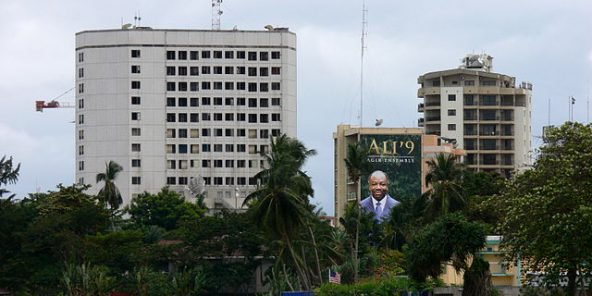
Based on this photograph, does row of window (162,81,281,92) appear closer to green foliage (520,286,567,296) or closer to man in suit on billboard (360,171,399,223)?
man in suit on billboard (360,171,399,223)

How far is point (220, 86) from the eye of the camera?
17300 cm

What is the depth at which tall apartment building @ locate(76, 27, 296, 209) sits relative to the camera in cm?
17088

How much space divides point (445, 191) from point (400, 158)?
1521 inches

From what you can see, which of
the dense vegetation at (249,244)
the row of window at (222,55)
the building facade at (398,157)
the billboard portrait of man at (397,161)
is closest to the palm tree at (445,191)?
the dense vegetation at (249,244)

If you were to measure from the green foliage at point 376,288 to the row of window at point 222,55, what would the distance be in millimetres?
87907

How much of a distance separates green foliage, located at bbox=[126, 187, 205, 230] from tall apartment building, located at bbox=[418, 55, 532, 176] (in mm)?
37225

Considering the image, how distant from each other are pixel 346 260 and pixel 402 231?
1678 centimetres

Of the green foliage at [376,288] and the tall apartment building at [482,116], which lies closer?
the green foliage at [376,288]

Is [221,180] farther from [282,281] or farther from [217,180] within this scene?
[282,281]

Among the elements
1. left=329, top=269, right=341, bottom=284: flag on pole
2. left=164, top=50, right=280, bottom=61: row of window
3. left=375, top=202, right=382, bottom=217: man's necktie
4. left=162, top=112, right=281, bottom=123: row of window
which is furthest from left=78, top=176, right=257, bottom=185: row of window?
left=329, top=269, right=341, bottom=284: flag on pole

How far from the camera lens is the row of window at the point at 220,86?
566 ft

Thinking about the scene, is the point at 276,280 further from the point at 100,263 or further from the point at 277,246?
the point at 100,263

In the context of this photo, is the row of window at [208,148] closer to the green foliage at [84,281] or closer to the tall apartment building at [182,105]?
the tall apartment building at [182,105]

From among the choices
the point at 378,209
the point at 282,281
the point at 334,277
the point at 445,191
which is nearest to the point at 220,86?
the point at 378,209
